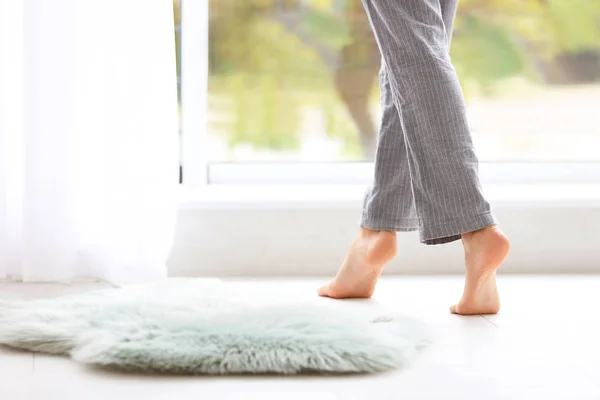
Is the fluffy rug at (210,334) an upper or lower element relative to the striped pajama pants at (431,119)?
lower

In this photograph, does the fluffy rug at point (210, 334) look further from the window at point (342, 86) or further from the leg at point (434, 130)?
the window at point (342, 86)

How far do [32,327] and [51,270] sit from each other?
21.8 inches

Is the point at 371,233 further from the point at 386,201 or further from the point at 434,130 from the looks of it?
the point at 434,130

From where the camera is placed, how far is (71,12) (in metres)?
2.06

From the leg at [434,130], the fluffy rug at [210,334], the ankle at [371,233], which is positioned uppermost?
the leg at [434,130]

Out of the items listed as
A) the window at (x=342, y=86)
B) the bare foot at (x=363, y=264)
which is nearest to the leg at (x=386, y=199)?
the bare foot at (x=363, y=264)

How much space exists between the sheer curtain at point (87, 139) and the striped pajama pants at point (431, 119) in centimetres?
64

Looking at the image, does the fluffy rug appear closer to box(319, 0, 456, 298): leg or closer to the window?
box(319, 0, 456, 298): leg

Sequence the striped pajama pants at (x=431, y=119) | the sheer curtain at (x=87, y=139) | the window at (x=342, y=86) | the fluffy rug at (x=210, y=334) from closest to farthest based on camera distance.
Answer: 1. the fluffy rug at (x=210, y=334)
2. the striped pajama pants at (x=431, y=119)
3. the sheer curtain at (x=87, y=139)
4. the window at (x=342, y=86)

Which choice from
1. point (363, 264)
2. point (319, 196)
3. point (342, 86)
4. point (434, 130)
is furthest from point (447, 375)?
point (342, 86)

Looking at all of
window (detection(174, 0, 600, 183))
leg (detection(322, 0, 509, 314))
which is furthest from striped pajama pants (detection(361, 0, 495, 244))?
window (detection(174, 0, 600, 183))

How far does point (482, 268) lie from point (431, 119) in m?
0.28

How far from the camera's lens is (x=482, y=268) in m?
1.68

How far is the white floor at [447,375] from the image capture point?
49.1 inches
